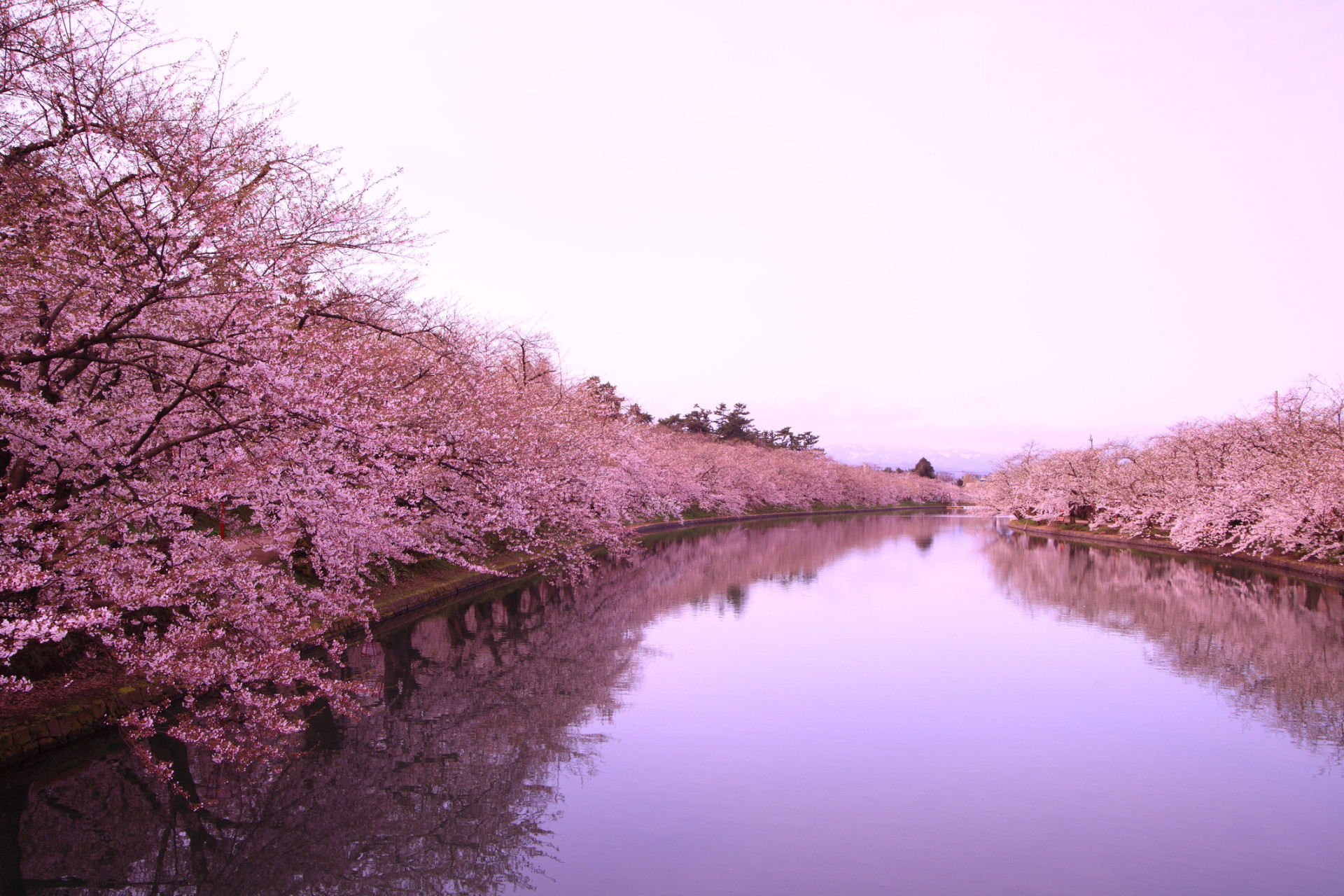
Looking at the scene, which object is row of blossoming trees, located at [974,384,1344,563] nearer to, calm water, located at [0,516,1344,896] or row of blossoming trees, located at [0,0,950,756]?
calm water, located at [0,516,1344,896]

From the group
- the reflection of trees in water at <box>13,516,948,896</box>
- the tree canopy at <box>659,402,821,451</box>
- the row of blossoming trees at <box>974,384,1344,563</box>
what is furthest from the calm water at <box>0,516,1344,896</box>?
the tree canopy at <box>659,402,821,451</box>

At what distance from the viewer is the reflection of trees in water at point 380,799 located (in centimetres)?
734

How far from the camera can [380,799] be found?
8.91 meters

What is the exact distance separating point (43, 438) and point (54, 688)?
361cm

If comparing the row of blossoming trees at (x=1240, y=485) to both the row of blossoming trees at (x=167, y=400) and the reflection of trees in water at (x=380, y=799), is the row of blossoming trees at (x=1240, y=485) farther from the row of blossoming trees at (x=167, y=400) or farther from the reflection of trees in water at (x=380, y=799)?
the row of blossoming trees at (x=167, y=400)

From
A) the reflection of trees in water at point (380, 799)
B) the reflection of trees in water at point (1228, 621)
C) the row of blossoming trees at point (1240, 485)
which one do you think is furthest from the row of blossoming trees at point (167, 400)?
the row of blossoming trees at point (1240, 485)

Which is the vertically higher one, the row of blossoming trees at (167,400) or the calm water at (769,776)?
the row of blossoming trees at (167,400)

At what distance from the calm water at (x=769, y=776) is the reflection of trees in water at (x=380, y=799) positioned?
0.04m

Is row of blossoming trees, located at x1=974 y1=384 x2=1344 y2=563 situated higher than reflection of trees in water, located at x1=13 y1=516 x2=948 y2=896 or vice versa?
row of blossoming trees, located at x1=974 y1=384 x2=1344 y2=563

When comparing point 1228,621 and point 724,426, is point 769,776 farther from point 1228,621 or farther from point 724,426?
point 724,426

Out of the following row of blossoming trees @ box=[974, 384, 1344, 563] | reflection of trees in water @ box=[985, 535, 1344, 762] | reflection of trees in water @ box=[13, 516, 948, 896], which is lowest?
reflection of trees in water @ box=[13, 516, 948, 896]

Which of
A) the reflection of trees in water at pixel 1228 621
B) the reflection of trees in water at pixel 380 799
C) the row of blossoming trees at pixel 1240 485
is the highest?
the row of blossoming trees at pixel 1240 485

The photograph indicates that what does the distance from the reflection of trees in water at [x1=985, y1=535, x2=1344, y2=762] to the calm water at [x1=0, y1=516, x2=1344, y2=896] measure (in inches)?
4.6

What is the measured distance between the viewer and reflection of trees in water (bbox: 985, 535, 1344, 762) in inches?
512
